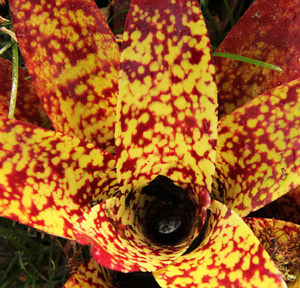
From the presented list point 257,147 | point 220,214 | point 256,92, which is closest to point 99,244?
point 220,214

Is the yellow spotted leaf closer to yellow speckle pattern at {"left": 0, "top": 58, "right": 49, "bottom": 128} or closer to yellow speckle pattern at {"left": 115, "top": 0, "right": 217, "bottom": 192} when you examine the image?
yellow speckle pattern at {"left": 115, "top": 0, "right": 217, "bottom": 192}

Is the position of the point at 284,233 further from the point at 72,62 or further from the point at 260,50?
the point at 72,62

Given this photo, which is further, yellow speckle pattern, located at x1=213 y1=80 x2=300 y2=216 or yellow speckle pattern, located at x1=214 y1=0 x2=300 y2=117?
yellow speckle pattern, located at x1=214 y1=0 x2=300 y2=117

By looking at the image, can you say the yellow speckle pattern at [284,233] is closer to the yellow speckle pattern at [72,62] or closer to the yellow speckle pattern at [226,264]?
the yellow speckle pattern at [226,264]

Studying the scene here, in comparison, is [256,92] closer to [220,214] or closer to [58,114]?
[220,214]

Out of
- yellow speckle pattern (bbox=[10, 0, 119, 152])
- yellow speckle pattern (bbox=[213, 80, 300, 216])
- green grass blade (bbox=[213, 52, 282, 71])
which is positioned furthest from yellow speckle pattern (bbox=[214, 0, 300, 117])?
yellow speckle pattern (bbox=[10, 0, 119, 152])

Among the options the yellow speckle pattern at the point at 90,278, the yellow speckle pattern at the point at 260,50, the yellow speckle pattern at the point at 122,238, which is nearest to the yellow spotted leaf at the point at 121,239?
the yellow speckle pattern at the point at 122,238
